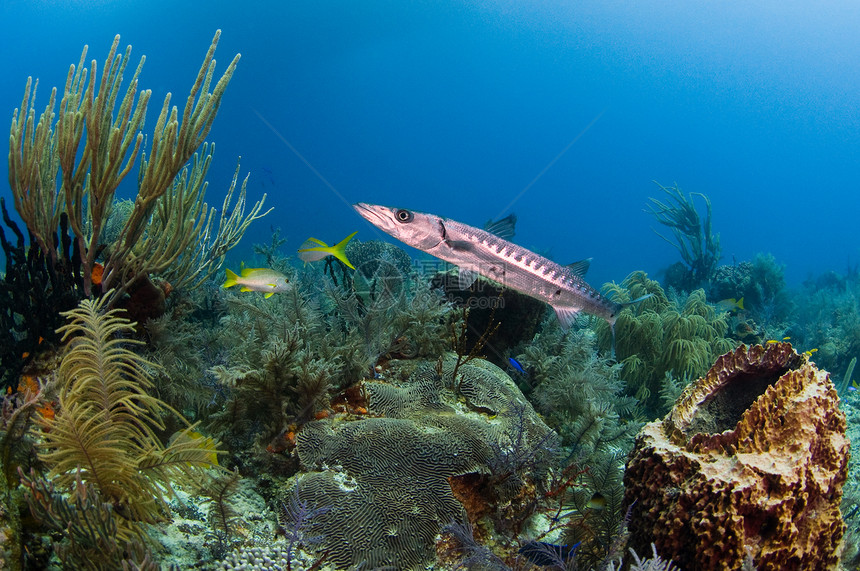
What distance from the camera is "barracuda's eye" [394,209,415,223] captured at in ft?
10.5

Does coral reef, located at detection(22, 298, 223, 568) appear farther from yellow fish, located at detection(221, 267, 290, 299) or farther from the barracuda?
yellow fish, located at detection(221, 267, 290, 299)

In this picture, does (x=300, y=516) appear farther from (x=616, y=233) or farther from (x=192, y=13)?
(x=616, y=233)

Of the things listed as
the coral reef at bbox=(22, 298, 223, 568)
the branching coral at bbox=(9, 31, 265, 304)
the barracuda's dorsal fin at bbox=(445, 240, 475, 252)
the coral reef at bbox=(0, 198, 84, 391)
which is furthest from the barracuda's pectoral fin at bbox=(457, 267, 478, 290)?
the coral reef at bbox=(0, 198, 84, 391)

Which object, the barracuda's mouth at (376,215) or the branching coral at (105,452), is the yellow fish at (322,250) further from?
the branching coral at (105,452)

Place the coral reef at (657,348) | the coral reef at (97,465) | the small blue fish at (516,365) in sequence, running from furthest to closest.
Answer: the coral reef at (657,348)
the small blue fish at (516,365)
the coral reef at (97,465)

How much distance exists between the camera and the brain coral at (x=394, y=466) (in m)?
2.62

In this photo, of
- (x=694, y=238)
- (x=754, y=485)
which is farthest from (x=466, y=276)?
(x=694, y=238)

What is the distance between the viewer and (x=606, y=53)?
103 metres

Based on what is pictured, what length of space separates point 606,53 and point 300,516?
125736 mm

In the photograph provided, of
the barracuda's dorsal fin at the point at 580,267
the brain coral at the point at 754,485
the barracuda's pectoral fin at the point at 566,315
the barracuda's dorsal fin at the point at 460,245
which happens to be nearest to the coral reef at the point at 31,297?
the barracuda's dorsal fin at the point at 460,245

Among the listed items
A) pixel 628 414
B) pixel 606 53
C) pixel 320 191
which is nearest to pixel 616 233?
pixel 606 53

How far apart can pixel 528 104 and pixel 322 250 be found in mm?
123484

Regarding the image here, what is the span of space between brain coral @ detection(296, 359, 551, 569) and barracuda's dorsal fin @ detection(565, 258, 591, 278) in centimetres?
149

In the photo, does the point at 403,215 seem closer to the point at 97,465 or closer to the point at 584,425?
the point at 97,465
